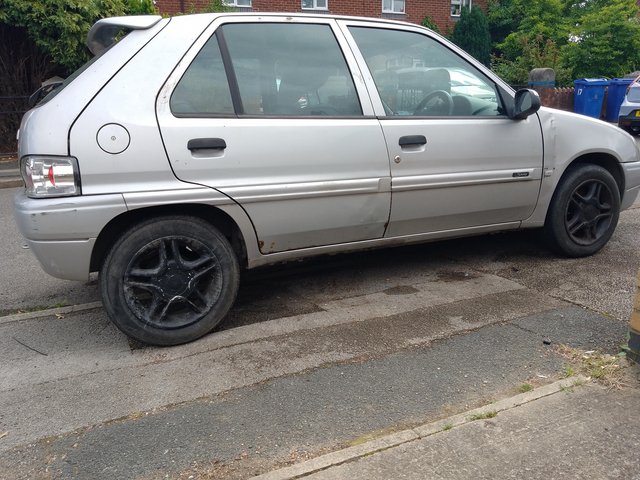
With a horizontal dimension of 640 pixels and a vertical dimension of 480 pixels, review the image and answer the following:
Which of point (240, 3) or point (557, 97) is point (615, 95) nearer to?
point (557, 97)

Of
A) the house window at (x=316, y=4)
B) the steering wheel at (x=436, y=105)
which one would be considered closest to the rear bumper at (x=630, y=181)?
the steering wheel at (x=436, y=105)

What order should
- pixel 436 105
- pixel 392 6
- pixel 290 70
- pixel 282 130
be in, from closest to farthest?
1. pixel 282 130
2. pixel 290 70
3. pixel 436 105
4. pixel 392 6

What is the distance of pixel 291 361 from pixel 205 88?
1.63 meters

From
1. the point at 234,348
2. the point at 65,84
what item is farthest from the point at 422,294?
the point at 65,84

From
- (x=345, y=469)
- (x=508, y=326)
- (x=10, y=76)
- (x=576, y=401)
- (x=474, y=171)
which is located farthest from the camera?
(x=10, y=76)

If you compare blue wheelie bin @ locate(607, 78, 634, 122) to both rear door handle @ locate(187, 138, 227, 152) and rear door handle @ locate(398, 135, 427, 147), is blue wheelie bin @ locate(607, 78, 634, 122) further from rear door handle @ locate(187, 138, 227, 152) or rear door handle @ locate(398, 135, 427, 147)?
rear door handle @ locate(187, 138, 227, 152)

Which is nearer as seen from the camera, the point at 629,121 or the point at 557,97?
the point at 629,121

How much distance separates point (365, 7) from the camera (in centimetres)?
2081

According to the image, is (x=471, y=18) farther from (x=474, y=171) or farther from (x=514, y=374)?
(x=514, y=374)

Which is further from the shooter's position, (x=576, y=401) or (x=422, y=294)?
(x=422, y=294)

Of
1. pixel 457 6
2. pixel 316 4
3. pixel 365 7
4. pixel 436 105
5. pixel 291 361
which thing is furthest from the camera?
pixel 457 6

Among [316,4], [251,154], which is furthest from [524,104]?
[316,4]

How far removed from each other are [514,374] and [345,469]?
1.17 meters

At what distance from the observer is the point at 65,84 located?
10.4 feet
